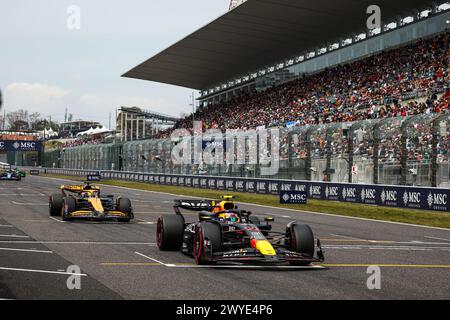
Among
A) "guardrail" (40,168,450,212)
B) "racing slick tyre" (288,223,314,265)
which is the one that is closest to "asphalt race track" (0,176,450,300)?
"racing slick tyre" (288,223,314,265)

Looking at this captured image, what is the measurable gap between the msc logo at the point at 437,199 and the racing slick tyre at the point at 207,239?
16.5 meters

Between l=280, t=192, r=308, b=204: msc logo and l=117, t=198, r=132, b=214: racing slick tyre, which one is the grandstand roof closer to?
l=280, t=192, r=308, b=204: msc logo

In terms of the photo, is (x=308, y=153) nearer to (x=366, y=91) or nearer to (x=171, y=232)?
(x=366, y=91)

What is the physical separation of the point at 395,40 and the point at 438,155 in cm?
2414

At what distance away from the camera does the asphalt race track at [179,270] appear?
8867mm

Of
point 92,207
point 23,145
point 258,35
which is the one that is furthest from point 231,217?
point 23,145

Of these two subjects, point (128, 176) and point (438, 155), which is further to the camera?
point (128, 176)

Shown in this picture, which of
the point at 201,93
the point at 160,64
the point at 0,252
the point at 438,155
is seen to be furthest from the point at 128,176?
the point at 0,252

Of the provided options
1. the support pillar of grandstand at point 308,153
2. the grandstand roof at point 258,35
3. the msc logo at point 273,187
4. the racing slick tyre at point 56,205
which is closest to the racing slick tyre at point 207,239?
the racing slick tyre at point 56,205

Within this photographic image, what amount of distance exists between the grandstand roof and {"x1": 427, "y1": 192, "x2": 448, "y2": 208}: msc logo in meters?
21.9

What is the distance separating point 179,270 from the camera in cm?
1092

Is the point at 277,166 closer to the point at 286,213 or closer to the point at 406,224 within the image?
the point at 286,213

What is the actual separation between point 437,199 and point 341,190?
6.75 metres
